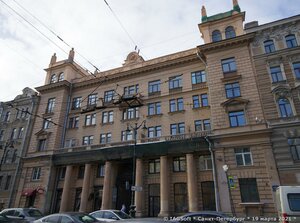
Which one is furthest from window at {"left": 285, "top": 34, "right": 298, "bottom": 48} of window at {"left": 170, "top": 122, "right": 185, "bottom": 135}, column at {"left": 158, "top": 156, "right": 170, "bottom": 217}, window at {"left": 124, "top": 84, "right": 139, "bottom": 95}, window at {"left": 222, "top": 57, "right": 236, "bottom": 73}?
window at {"left": 124, "top": 84, "right": 139, "bottom": 95}

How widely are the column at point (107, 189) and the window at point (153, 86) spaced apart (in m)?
10.9

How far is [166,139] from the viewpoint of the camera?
25188mm

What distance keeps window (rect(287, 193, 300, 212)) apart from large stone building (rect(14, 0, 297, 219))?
747cm

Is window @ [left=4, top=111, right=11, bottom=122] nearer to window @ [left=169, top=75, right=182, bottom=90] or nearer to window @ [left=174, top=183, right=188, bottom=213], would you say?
window @ [left=169, top=75, right=182, bottom=90]

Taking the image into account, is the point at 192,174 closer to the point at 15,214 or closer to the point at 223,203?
the point at 223,203

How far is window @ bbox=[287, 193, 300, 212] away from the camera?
473 inches

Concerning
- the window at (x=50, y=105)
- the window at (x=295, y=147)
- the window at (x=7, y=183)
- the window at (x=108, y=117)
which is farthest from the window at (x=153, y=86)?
the window at (x=7, y=183)

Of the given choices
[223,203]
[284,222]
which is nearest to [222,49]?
[223,203]

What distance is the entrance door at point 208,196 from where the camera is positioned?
21.7 meters

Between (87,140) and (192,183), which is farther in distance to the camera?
(87,140)

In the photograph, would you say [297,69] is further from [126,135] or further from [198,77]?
[126,135]

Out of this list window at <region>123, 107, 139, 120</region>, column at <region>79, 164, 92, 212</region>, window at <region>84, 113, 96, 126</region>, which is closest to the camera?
column at <region>79, 164, 92, 212</region>

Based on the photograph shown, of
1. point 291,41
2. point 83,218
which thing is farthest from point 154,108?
point 83,218

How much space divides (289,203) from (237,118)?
12.0 m
